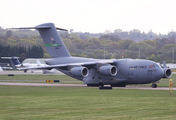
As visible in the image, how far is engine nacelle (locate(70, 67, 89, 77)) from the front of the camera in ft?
116

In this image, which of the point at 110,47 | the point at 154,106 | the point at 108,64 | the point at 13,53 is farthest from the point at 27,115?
the point at 110,47

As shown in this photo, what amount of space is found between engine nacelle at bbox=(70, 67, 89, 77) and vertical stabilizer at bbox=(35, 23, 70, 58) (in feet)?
16.9

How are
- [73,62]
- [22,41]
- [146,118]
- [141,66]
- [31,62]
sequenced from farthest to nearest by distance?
[22,41], [31,62], [73,62], [141,66], [146,118]

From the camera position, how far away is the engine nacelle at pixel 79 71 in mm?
35438

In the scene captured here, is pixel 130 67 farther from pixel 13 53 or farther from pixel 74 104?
pixel 13 53

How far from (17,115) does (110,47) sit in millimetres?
114592

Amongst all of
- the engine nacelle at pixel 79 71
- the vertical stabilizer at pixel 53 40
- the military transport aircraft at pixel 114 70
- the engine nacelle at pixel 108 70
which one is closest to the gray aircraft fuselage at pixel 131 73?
the military transport aircraft at pixel 114 70

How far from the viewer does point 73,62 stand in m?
39.3

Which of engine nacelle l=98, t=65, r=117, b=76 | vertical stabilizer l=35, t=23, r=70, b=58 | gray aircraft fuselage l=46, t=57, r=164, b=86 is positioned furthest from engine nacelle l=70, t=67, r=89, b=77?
vertical stabilizer l=35, t=23, r=70, b=58

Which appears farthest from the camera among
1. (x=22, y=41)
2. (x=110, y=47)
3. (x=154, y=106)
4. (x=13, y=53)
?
(x=110, y=47)

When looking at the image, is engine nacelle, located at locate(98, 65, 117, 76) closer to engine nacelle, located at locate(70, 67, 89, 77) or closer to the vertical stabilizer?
engine nacelle, located at locate(70, 67, 89, 77)

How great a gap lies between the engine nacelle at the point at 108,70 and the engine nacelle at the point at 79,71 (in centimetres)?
157

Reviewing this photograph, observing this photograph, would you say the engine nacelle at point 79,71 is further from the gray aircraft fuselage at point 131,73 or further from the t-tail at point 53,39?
the t-tail at point 53,39

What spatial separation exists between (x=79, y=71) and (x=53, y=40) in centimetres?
715
